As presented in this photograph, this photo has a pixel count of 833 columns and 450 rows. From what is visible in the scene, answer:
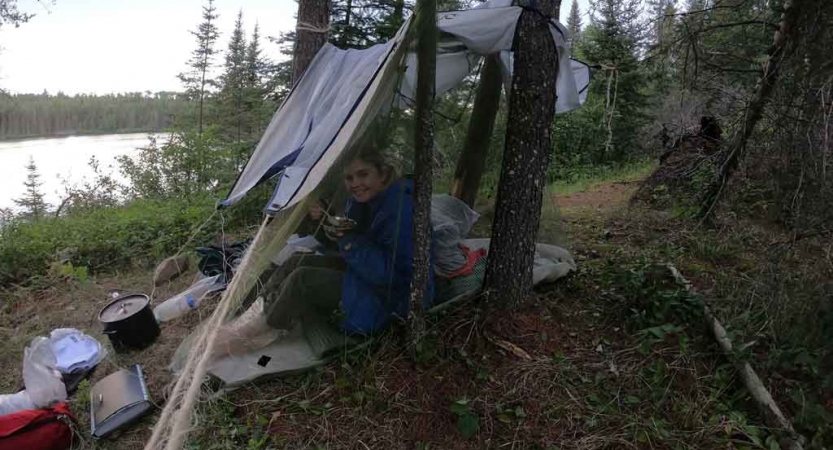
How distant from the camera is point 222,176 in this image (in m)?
7.45

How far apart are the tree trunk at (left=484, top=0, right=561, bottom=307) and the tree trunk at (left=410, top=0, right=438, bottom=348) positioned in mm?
485

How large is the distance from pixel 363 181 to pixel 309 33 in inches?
119

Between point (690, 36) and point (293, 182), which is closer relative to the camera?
point (293, 182)

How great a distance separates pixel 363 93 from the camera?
6.65ft

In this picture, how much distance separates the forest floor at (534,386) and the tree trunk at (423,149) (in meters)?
0.27

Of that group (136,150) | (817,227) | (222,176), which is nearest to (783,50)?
(817,227)

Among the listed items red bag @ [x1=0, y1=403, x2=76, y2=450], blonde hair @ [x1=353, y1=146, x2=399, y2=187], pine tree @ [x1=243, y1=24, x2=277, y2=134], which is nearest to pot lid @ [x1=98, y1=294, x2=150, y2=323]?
red bag @ [x1=0, y1=403, x2=76, y2=450]

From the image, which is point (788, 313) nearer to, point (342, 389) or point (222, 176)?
point (342, 389)

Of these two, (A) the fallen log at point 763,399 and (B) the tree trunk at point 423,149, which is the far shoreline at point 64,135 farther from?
(A) the fallen log at point 763,399

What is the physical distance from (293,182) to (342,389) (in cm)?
104

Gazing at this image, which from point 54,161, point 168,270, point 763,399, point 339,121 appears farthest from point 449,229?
point 54,161

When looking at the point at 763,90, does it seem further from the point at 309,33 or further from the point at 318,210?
the point at 309,33

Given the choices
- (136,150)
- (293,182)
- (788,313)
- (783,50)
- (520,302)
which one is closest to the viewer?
(293,182)

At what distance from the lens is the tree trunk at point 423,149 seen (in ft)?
6.44
